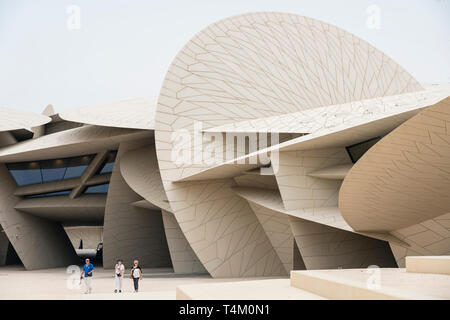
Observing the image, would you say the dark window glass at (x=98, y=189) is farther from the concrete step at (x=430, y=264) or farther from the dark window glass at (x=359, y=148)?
the concrete step at (x=430, y=264)

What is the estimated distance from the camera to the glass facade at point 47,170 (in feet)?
109

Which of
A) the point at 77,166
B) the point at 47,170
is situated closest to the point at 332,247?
the point at 77,166

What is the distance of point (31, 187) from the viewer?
33.3 m

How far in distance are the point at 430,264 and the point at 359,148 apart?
809 cm

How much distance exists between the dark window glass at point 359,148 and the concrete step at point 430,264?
7338mm

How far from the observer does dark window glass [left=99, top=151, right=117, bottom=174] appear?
32.2 meters

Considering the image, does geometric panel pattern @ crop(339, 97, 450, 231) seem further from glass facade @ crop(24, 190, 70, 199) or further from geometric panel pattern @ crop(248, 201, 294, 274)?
glass facade @ crop(24, 190, 70, 199)

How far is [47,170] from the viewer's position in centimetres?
3391

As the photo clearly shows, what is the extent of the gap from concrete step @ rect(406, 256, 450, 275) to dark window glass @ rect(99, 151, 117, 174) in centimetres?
2410

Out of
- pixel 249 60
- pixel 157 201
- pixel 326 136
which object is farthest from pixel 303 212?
pixel 157 201

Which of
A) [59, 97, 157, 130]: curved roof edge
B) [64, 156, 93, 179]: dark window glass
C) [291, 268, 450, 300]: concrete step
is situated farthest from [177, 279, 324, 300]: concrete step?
[64, 156, 93, 179]: dark window glass

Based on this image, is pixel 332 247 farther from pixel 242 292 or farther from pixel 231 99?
pixel 242 292

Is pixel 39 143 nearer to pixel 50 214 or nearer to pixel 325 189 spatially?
pixel 50 214

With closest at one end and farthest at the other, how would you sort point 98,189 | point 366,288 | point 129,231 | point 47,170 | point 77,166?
point 366,288
point 129,231
point 77,166
point 98,189
point 47,170
